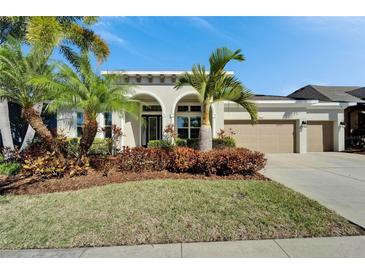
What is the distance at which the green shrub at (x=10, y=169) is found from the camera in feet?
30.1

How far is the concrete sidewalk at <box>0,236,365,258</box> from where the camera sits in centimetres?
388

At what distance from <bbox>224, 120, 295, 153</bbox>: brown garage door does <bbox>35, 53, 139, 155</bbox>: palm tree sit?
10.6 meters

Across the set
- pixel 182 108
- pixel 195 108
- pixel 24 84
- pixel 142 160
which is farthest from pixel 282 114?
pixel 24 84

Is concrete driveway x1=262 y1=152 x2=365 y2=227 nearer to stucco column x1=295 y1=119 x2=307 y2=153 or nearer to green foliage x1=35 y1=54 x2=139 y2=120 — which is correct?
green foliage x1=35 y1=54 x2=139 y2=120

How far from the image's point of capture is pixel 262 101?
59.1 ft

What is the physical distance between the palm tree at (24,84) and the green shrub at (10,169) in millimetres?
1443

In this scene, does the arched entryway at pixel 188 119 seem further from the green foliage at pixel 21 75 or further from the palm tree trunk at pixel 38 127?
the palm tree trunk at pixel 38 127

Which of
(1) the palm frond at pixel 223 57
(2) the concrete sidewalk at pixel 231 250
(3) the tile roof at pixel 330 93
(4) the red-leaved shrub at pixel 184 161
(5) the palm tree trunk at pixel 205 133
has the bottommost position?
(2) the concrete sidewalk at pixel 231 250

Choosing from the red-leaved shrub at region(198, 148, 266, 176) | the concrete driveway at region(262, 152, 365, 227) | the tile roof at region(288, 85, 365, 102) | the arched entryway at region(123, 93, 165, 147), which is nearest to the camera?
the concrete driveway at region(262, 152, 365, 227)

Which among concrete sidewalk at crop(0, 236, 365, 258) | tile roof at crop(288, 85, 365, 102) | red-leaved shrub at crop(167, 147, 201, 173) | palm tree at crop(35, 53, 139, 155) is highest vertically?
tile roof at crop(288, 85, 365, 102)


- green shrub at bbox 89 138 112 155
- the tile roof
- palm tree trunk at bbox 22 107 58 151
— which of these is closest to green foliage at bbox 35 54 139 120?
palm tree trunk at bbox 22 107 58 151

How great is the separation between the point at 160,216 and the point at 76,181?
3735 mm

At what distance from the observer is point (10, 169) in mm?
9289

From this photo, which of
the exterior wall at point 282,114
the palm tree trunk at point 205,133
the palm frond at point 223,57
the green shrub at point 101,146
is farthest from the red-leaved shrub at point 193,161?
the exterior wall at point 282,114
